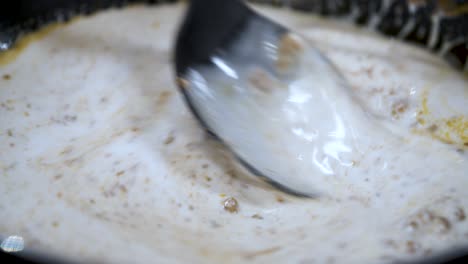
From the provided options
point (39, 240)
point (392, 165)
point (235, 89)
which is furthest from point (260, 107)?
point (39, 240)

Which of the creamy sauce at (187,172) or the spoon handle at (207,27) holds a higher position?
the spoon handle at (207,27)

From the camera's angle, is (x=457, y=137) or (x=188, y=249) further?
(x=457, y=137)

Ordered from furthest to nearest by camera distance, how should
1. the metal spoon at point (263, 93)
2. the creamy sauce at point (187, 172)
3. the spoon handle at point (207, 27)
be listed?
the spoon handle at point (207, 27)
the metal spoon at point (263, 93)
the creamy sauce at point (187, 172)

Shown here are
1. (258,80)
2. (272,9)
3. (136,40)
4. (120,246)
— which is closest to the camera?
(120,246)

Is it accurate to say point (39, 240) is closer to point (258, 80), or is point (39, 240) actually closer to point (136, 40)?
point (258, 80)

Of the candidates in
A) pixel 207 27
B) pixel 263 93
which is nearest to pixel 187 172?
pixel 263 93
